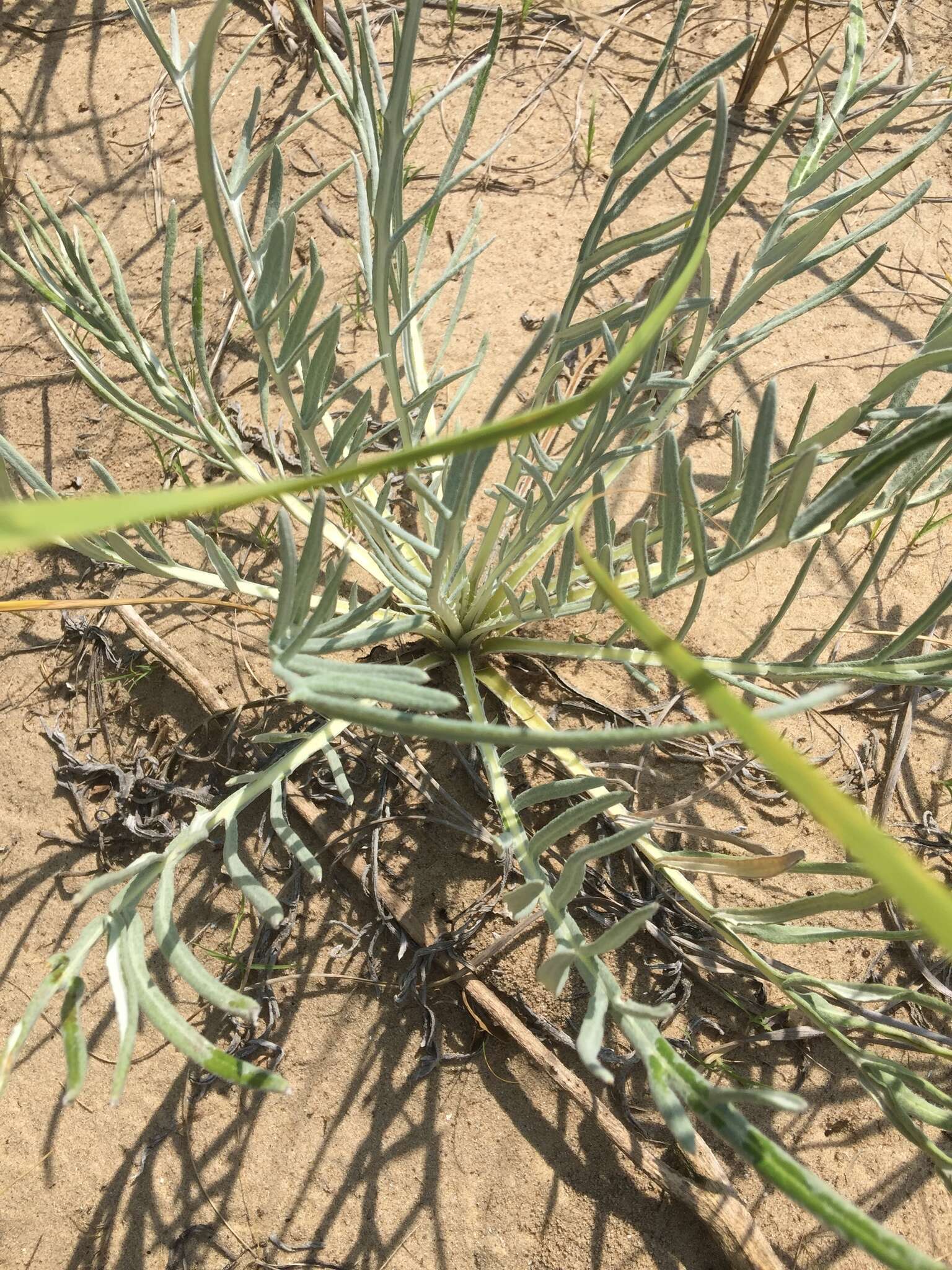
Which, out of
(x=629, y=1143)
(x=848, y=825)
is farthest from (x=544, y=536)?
(x=848, y=825)

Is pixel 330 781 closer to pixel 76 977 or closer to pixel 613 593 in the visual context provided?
pixel 76 977

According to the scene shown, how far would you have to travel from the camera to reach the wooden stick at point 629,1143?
0.96m

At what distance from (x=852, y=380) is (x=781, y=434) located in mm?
170

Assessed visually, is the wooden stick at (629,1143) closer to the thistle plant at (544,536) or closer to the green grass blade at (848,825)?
the thistle plant at (544,536)

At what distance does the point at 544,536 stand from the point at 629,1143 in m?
0.73

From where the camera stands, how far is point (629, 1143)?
3.34 ft

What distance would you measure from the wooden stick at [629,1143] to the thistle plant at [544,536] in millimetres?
66

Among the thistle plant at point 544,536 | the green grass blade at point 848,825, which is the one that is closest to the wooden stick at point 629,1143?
the thistle plant at point 544,536

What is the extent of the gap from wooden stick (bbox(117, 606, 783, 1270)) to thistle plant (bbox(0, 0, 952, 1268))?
7 centimetres

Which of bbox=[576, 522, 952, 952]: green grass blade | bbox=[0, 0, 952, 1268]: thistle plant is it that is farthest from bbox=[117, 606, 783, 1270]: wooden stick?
bbox=[576, 522, 952, 952]: green grass blade

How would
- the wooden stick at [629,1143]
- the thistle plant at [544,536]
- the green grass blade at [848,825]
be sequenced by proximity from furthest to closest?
the wooden stick at [629,1143], the thistle plant at [544,536], the green grass blade at [848,825]

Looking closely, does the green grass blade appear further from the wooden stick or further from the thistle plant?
the wooden stick

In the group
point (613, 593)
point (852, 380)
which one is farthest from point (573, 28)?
point (613, 593)

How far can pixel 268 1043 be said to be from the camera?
1.05m
